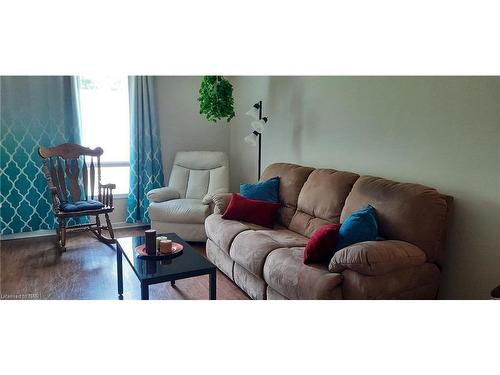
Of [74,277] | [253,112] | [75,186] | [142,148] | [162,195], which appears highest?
[253,112]

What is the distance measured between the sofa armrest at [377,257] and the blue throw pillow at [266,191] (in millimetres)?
1250

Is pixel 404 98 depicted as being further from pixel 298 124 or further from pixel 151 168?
pixel 151 168

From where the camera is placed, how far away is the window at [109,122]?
14.4ft

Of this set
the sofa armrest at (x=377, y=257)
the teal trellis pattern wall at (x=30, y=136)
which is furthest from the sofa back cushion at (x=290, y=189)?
the teal trellis pattern wall at (x=30, y=136)

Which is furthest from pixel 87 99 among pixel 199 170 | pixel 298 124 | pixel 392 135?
pixel 392 135

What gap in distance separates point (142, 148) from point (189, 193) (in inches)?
31.4

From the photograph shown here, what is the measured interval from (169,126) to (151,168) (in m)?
0.58

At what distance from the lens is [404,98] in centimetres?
264

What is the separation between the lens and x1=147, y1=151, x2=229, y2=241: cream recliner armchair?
3.97 metres

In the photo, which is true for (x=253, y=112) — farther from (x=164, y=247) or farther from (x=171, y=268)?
(x=171, y=268)

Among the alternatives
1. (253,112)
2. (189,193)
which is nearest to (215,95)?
(253,112)

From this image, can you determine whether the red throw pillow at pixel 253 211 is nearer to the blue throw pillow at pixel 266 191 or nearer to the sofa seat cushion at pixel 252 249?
the blue throw pillow at pixel 266 191

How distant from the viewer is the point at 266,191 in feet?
11.0
